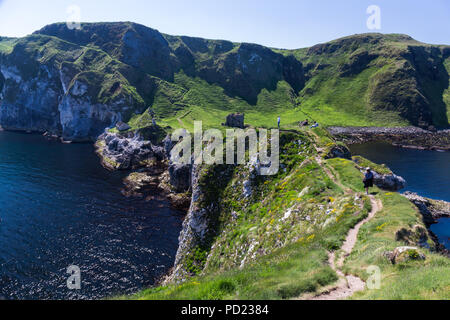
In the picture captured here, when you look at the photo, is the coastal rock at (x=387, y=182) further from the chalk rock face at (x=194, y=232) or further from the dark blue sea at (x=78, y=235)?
the dark blue sea at (x=78, y=235)

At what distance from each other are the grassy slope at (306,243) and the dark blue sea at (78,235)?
71.1ft

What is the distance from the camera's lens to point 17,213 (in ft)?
198

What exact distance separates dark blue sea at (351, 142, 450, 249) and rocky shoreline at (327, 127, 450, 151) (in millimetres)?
10141

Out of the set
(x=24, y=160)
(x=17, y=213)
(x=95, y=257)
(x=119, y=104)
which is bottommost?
(x=95, y=257)

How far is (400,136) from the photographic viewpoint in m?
163

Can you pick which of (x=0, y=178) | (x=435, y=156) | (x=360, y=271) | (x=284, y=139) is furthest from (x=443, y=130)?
(x=0, y=178)

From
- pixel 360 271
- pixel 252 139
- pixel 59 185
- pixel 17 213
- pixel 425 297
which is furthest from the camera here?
pixel 59 185

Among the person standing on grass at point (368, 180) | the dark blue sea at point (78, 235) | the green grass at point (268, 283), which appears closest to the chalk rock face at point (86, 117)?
the dark blue sea at point (78, 235)

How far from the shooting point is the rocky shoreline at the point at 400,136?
140 meters

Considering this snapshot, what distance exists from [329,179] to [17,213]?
239ft

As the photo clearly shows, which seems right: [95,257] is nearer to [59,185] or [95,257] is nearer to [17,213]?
[17,213]

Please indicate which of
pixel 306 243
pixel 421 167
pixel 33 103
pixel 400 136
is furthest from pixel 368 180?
pixel 33 103

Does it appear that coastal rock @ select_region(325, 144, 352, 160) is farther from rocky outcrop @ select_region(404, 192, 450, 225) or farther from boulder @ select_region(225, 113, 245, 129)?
boulder @ select_region(225, 113, 245, 129)

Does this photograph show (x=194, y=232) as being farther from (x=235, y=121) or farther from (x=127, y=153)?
(x=235, y=121)
